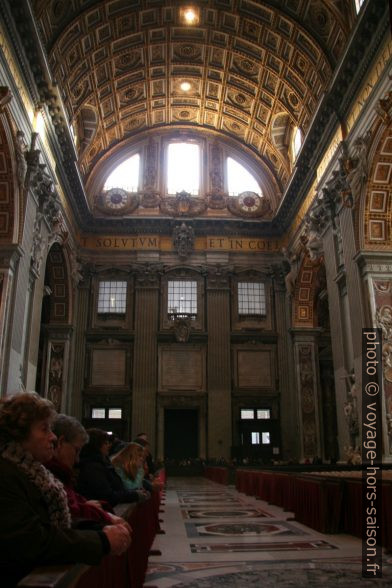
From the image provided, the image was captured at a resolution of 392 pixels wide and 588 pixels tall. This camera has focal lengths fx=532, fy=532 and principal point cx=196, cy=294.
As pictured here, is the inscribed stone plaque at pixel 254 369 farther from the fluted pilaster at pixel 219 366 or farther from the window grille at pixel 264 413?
the window grille at pixel 264 413

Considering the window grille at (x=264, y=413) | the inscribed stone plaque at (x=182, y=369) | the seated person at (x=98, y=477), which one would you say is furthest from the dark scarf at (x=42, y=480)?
the window grille at (x=264, y=413)

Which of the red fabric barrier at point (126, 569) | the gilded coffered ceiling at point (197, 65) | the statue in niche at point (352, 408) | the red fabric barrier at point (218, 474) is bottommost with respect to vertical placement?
the red fabric barrier at point (218, 474)

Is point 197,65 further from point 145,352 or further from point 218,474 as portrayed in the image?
point 218,474

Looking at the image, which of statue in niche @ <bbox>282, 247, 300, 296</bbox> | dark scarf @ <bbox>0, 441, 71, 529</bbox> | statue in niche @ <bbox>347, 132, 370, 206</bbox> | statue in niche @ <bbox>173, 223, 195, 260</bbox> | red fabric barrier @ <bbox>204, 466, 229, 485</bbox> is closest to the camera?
dark scarf @ <bbox>0, 441, 71, 529</bbox>

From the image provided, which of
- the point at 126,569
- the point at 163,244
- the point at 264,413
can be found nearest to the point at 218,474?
the point at 264,413

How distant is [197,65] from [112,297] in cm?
992

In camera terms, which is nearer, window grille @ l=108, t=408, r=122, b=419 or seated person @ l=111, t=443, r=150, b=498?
seated person @ l=111, t=443, r=150, b=498

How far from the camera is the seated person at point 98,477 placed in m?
3.82

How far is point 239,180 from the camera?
80.5 feet

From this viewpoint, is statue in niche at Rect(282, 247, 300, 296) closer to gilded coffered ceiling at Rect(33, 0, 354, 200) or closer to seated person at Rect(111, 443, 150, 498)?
gilded coffered ceiling at Rect(33, 0, 354, 200)

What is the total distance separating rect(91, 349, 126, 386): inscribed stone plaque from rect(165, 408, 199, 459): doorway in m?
2.38

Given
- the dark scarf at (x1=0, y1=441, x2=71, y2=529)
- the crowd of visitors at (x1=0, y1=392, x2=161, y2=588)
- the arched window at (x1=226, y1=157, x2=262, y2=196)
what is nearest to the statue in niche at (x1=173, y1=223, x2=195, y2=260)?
the arched window at (x1=226, y1=157, x2=262, y2=196)

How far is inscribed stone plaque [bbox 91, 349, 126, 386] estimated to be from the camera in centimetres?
2136

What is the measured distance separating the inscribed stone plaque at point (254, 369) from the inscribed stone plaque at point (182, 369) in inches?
63.9
